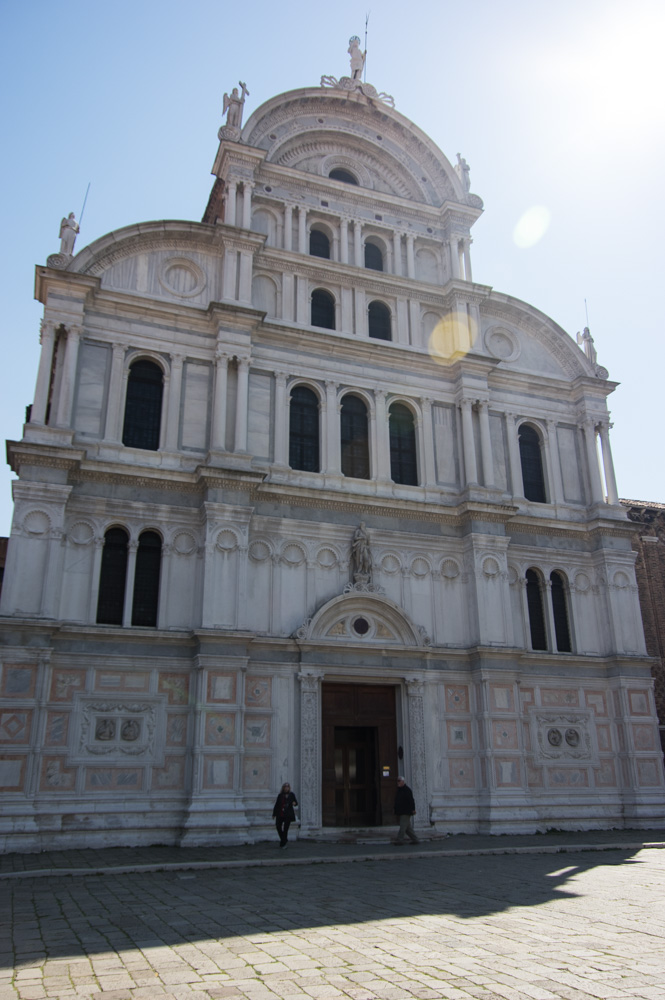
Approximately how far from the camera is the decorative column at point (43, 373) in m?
20.5

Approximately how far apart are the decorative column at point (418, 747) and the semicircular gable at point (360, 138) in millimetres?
17213

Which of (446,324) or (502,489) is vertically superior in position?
(446,324)

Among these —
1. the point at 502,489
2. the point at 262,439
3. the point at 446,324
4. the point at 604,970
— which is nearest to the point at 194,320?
the point at 262,439

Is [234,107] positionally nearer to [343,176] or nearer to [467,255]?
[343,176]

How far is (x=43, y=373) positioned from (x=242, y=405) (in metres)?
5.29

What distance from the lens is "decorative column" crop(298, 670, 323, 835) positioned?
19.8 m

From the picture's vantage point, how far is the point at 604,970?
7215 mm

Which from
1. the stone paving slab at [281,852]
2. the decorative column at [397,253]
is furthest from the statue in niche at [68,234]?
the stone paving slab at [281,852]

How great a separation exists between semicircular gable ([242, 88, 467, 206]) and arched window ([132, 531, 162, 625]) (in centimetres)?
1402

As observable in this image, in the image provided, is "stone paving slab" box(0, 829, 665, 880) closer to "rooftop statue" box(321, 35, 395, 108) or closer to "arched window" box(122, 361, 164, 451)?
"arched window" box(122, 361, 164, 451)

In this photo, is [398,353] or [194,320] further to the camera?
[398,353]

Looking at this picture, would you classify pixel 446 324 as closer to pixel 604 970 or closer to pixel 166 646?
pixel 166 646

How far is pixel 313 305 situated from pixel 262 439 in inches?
217

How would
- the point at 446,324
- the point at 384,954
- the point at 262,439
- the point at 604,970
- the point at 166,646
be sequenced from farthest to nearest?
1. the point at 446,324
2. the point at 262,439
3. the point at 166,646
4. the point at 384,954
5. the point at 604,970
